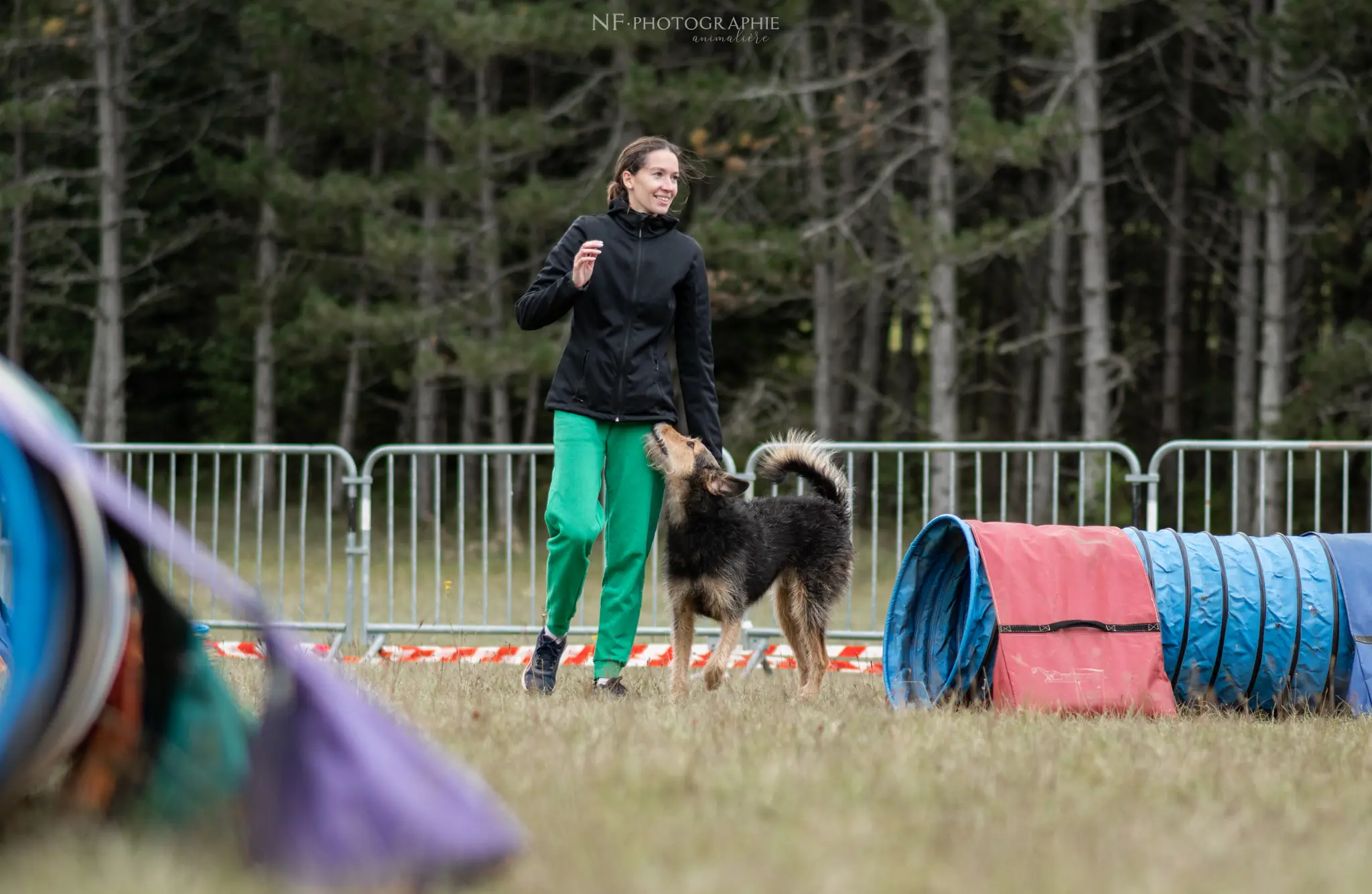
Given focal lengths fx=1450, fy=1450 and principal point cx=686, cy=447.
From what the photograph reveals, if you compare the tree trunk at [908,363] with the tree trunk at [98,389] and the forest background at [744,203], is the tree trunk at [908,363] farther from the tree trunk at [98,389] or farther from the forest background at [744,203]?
the tree trunk at [98,389]

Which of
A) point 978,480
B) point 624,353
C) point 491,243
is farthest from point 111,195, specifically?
point 624,353

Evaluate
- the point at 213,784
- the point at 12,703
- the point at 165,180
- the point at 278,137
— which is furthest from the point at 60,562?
the point at 165,180

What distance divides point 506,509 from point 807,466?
4.06 metres

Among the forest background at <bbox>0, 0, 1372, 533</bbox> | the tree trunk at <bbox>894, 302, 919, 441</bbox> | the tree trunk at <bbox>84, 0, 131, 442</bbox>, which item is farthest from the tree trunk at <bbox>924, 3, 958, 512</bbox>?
the tree trunk at <bbox>84, 0, 131, 442</bbox>

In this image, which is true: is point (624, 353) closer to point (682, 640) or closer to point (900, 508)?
point (682, 640)

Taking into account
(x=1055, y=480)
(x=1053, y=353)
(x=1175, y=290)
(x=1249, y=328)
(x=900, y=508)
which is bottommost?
(x=900, y=508)

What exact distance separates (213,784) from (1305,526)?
17798 mm

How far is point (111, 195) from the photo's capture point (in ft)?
68.6

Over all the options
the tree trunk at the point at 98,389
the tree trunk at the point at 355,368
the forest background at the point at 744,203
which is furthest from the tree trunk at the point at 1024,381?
the tree trunk at the point at 98,389

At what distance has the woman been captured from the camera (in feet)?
18.8

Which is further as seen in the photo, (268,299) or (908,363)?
(908,363)

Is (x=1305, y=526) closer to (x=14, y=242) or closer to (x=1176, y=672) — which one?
(x=1176, y=672)

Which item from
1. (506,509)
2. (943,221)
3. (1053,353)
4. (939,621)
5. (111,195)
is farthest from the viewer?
(111,195)

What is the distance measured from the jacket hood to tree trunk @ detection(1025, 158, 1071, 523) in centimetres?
1359
